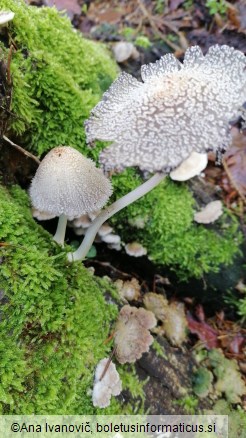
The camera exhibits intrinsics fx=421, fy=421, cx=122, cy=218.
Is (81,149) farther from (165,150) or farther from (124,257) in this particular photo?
(165,150)

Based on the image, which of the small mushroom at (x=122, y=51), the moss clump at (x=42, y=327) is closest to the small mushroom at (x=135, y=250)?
the moss clump at (x=42, y=327)

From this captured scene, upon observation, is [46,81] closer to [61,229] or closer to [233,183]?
[61,229]

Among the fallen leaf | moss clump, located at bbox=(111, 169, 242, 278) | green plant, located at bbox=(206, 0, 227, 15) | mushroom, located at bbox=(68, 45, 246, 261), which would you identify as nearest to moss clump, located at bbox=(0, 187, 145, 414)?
mushroom, located at bbox=(68, 45, 246, 261)

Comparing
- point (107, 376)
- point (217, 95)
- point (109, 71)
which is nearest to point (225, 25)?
point (109, 71)

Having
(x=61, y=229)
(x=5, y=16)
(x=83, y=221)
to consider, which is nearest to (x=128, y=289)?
(x=83, y=221)

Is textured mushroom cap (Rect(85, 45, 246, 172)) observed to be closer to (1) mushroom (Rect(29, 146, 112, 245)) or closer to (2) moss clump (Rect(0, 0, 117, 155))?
(1) mushroom (Rect(29, 146, 112, 245))
